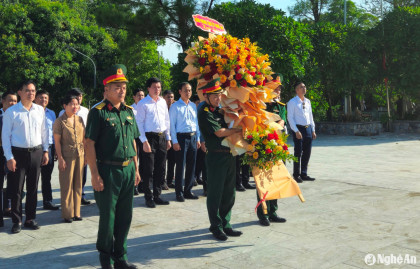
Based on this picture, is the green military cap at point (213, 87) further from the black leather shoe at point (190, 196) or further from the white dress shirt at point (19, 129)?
the black leather shoe at point (190, 196)

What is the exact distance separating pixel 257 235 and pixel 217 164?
1.01 m

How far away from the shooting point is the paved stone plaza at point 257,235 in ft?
15.7

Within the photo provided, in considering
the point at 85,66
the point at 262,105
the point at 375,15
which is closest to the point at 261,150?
the point at 262,105

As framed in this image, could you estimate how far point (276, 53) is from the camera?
720 inches

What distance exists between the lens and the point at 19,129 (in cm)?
602

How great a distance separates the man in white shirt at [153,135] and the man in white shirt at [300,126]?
9.43 feet

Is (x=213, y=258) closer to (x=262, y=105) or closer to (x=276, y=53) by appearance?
(x=262, y=105)

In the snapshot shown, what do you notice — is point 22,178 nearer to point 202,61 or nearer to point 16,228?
point 16,228

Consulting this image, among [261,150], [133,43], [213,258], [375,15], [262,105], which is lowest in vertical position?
[213,258]

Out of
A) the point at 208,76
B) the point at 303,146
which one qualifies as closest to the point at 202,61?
the point at 208,76

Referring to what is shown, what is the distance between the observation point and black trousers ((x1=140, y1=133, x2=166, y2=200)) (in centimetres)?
747

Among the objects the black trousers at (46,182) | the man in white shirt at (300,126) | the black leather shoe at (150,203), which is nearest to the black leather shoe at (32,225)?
the black trousers at (46,182)

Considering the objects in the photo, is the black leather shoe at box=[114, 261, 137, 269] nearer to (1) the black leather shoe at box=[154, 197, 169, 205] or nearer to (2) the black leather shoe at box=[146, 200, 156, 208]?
(2) the black leather shoe at box=[146, 200, 156, 208]

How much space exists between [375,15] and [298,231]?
29028mm
